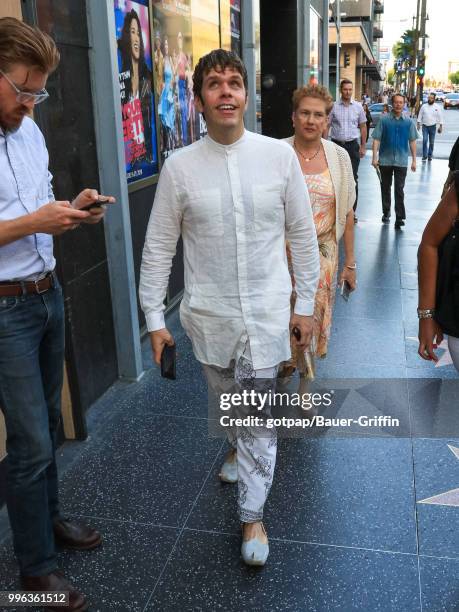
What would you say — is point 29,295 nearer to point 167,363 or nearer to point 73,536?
point 167,363

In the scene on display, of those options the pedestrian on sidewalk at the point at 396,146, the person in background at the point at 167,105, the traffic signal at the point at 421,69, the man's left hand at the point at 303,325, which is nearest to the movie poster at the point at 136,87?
the person in background at the point at 167,105

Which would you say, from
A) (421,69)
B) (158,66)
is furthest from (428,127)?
(421,69)

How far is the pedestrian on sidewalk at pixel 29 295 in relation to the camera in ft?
6.79

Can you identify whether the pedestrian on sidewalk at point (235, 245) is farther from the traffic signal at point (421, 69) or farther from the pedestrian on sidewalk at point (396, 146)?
the traffic signal at point (421, 69)

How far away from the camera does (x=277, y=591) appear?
2.65 metres

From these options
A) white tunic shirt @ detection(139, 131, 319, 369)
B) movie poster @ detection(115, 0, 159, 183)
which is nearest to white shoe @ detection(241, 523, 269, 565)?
white tunic shirt @ detection(139, 131, 319, 369)

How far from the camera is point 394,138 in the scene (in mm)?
9625

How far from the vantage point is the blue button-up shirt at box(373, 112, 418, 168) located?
962cm

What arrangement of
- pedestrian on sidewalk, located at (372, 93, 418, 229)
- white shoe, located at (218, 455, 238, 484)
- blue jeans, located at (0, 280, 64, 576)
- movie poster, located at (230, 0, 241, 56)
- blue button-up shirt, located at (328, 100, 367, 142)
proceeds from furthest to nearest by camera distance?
blue button-up shirt, located at (328, 100, 367, 142) → pedestrian on sidewalk, located at (372, 93, 418, 229) → movie poster, located at (230, 0, 241, 56) → white shoe, located at (218, 455, 238, 484) → blue jeans, located at (0, 280, 64, 576)

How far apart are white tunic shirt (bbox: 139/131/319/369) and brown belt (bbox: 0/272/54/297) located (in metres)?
0.50

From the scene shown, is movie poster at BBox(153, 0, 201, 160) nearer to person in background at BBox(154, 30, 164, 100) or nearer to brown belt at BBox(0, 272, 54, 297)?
person in background at BBox(154, 30, 164, 100)

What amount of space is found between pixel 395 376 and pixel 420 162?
15.5m

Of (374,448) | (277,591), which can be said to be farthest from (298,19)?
(277,591)

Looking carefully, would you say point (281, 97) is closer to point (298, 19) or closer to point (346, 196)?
point (298, 19)
